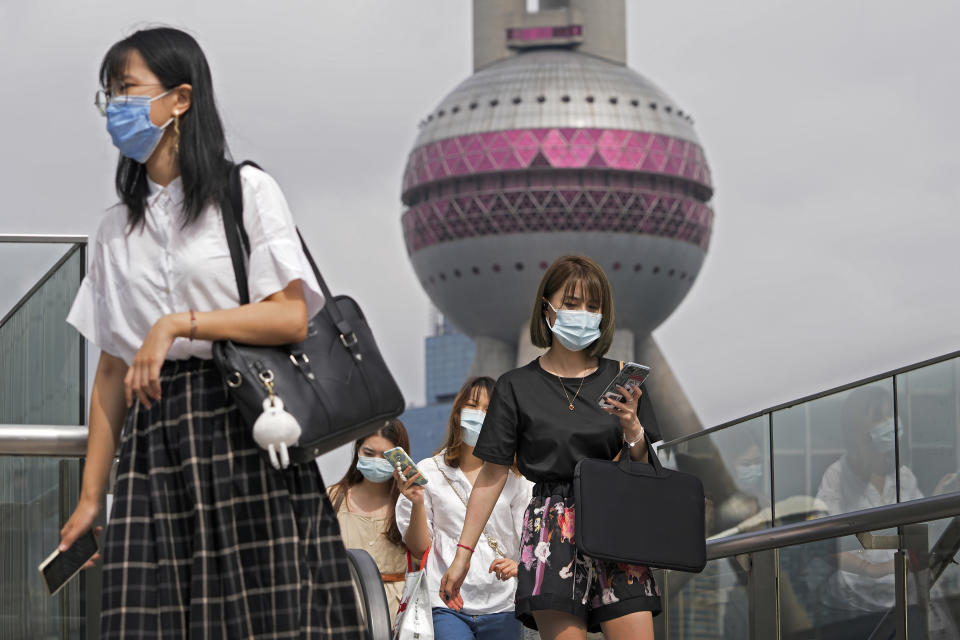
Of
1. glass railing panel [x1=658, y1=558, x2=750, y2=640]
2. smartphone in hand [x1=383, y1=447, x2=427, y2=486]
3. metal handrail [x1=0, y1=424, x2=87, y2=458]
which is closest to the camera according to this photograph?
metal handrail [x1=0, y1=424, x2=87, y2=458]

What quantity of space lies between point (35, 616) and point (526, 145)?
2435 inches

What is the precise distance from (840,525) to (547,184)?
61.2 m

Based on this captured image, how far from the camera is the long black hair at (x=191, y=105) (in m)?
3.38

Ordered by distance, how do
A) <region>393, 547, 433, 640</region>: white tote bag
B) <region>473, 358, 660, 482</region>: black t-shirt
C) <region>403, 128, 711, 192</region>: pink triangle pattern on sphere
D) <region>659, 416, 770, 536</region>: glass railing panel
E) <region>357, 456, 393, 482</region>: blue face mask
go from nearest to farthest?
1. <region>473, 358, 660, 482</region>: black t-shirt
2. <region>393, 547, 433, 640</region>: white tote bag
3. <region>357, 456, 393, 482</region>: blue face mask
4. <region>659, 416, 770, 536</region>: glass railing panel
5. <region>403, 128, 711, 192</region>: pink triangle pattern on sphere

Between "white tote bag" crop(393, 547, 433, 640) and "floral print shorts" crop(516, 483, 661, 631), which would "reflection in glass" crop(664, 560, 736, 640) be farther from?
"floral print shorts" crop(516, 483, 661, 631)

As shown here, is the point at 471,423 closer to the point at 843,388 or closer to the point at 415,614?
the point at 415,614

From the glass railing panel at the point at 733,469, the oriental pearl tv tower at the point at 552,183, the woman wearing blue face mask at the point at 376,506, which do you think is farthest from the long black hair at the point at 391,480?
the oriental pearl tv tower at the point at 552,183

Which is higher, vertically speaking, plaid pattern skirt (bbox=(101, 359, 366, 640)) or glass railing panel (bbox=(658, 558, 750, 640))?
plaid pattern skirt (bbox=(101, 359, 366, 640))

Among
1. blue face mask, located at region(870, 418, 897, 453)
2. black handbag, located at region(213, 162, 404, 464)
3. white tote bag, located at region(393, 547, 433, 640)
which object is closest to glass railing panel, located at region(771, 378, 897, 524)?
blue face mask, located at region(870, 418, 897, 453)

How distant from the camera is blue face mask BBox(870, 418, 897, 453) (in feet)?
22.4

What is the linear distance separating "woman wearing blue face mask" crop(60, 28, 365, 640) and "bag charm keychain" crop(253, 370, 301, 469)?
0.43 ft

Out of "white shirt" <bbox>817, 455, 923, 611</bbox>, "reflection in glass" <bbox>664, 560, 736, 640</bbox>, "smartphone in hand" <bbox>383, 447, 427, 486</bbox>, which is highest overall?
"smartphone in hand" <bbox>383, 447, 427, 486</bbox>

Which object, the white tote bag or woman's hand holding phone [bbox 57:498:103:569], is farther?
the white tote bag

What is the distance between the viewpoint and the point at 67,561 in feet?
11.4
